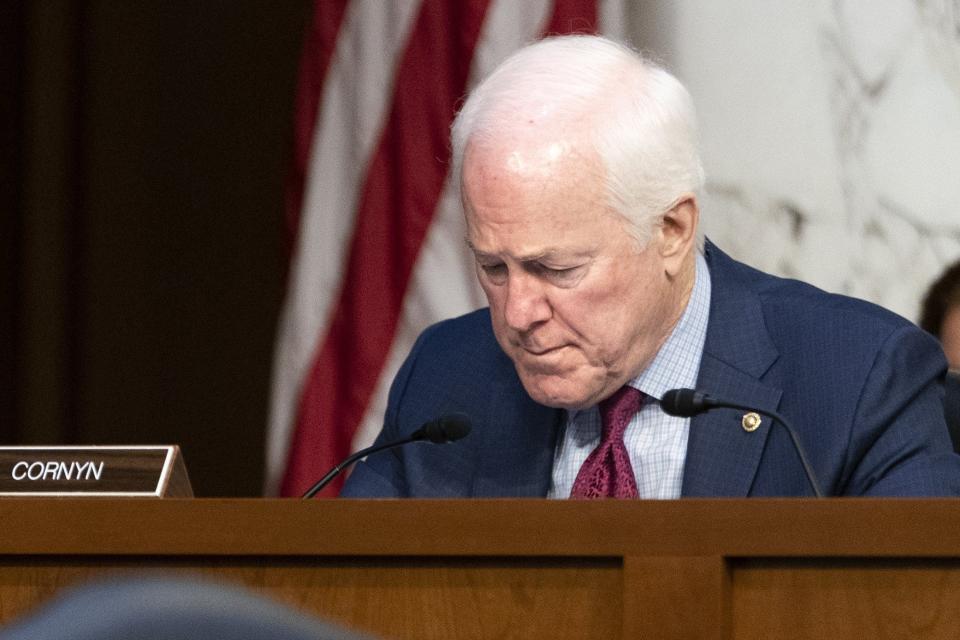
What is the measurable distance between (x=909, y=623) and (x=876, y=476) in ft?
2.13

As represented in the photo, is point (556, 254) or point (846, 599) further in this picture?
point (556, 254)

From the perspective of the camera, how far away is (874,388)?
196 cm

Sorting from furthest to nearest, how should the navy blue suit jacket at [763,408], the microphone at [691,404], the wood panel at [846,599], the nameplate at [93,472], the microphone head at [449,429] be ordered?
the navy blue suit jacket at [763,408], the microphone head at [449,429], the microphone at [691,404], the nameplate at [93,472], the wood panel at [846,599]

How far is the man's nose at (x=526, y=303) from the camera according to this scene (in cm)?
199

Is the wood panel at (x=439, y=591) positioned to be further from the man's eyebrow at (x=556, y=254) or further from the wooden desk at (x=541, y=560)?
the man's eyebrow at (x=556, y=254)

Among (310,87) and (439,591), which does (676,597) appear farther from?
(310,87)

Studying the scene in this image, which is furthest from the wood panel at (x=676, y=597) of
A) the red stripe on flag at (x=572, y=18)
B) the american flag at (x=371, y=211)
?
the red stripe on flag at (x=572, y=18)

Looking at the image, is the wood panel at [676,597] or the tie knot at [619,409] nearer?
the wood panel at [676,597]

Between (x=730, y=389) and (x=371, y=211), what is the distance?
156cm

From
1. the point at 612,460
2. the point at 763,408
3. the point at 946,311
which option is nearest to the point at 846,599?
the point at 763,408

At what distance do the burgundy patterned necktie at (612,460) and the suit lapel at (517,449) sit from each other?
7cm

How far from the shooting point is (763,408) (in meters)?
1.88

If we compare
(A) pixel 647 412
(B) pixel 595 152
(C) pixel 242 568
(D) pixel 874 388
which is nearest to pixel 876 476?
(D) pixel 874 388

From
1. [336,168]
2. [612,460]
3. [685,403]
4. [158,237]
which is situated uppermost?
[685,403]
